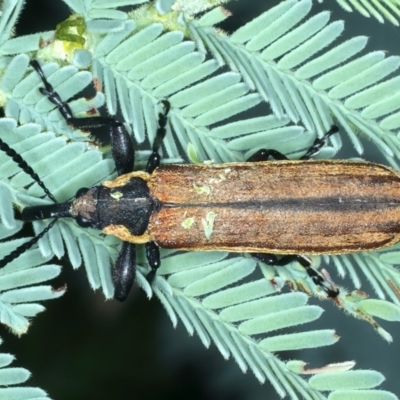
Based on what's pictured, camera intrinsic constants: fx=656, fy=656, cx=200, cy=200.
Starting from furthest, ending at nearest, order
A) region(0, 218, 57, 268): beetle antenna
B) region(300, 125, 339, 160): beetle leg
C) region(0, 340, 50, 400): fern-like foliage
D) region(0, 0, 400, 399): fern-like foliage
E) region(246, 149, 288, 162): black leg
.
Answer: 1. region(246, 149, 288, 162): black leg
2. region(300, 125, 339, 160): beetle leg
3. region(0, 0, 400, 399): fern-like foliage
4. region(0, 218, 57, 268): beetle antenna
5. region(0, 340, 50, 400): fern-like foliage

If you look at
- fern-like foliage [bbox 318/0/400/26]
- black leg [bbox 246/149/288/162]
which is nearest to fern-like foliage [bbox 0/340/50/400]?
black leg [bbox 246/149/288/162]

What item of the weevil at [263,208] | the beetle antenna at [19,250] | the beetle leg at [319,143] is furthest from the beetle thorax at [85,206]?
the beetle leg at [319,143]

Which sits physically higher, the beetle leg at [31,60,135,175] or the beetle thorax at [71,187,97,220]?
the beetle leg at [31,60,135,175]

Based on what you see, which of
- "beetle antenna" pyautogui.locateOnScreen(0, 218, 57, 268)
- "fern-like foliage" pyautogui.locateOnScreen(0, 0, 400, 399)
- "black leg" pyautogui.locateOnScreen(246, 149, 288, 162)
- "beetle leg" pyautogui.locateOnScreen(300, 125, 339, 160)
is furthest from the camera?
"black leg" pyautogui.locateOnScreen(246, 149, 288, 162)

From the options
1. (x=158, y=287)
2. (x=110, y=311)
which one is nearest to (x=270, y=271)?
(x=158, y=287)

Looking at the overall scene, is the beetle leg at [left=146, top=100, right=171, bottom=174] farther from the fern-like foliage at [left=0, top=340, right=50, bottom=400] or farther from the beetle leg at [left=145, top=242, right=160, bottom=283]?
the fern-like foliage at [left=0, top=340, right=50, bottom=400]

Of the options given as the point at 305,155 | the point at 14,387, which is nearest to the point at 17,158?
the point at 14,387

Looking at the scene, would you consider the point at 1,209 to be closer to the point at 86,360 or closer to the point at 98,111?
the point at 98,111
